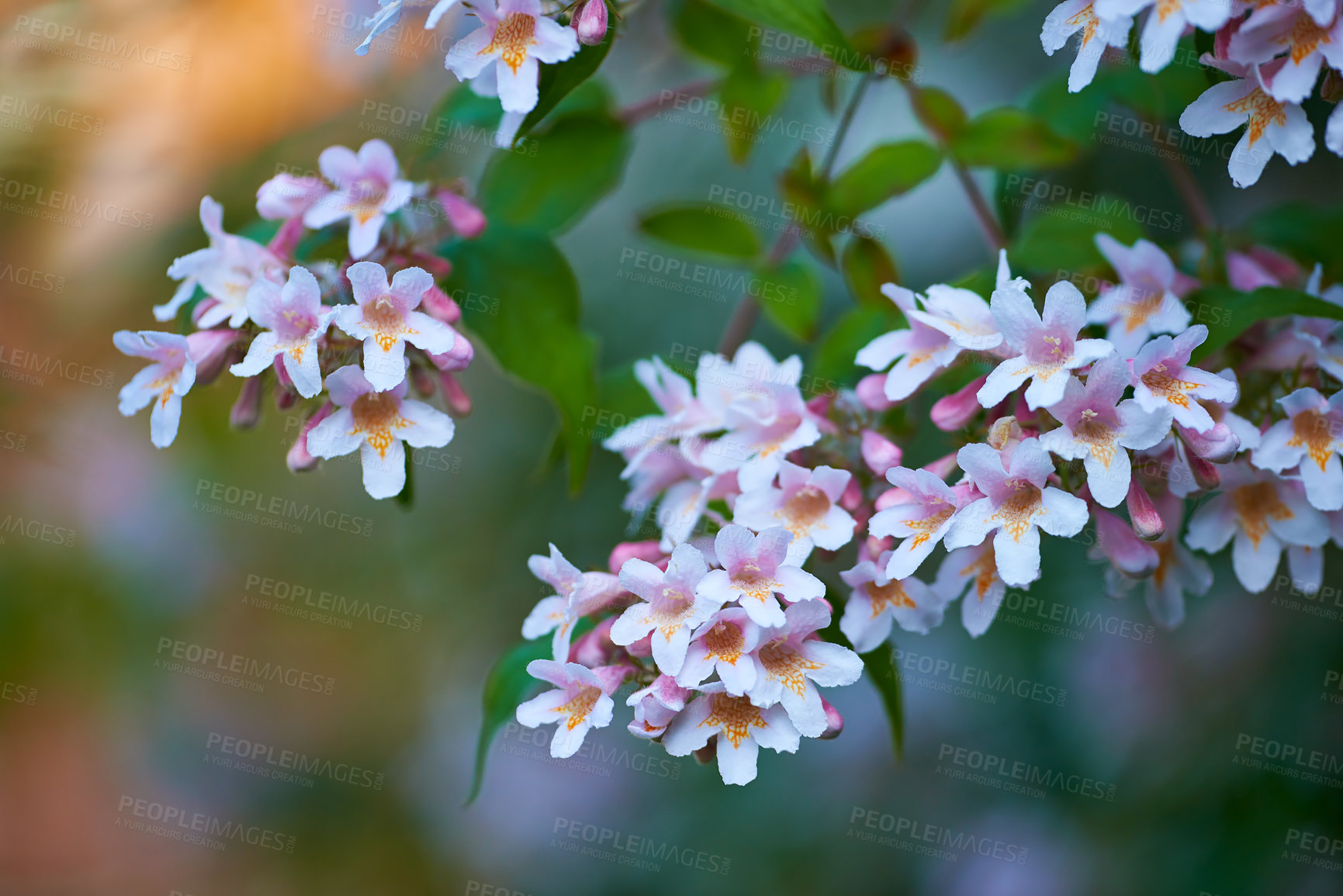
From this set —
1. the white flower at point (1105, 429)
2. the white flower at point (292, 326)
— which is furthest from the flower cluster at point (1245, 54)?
the white flower at point (292, 326)

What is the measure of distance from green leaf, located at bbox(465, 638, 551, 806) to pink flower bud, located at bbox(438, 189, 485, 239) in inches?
18.3

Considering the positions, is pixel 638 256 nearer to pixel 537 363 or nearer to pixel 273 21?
pixel 273 21

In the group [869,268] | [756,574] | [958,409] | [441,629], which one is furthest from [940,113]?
[441,629]

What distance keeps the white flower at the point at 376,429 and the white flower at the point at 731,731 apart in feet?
1.04

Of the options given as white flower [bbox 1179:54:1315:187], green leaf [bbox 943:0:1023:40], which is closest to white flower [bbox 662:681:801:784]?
white flower [bbox 1179:54:1315:187]

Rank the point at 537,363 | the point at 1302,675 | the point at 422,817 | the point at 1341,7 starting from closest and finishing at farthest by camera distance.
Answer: the point at 1341,7 → the point at 537,363 → the point at 1302,675 → the point at 422,817

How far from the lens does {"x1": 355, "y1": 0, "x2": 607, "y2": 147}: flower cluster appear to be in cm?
89

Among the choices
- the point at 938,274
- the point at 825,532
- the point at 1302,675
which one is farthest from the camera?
the point at 938,274

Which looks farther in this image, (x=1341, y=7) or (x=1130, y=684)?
(x=1130, y=684)

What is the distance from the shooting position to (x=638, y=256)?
246 cm

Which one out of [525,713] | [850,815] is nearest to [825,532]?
[525,713]

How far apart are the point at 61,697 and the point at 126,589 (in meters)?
0.40

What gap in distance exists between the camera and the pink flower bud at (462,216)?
107cm

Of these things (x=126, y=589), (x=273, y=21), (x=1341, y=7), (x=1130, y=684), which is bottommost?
(x=126, y=589)
